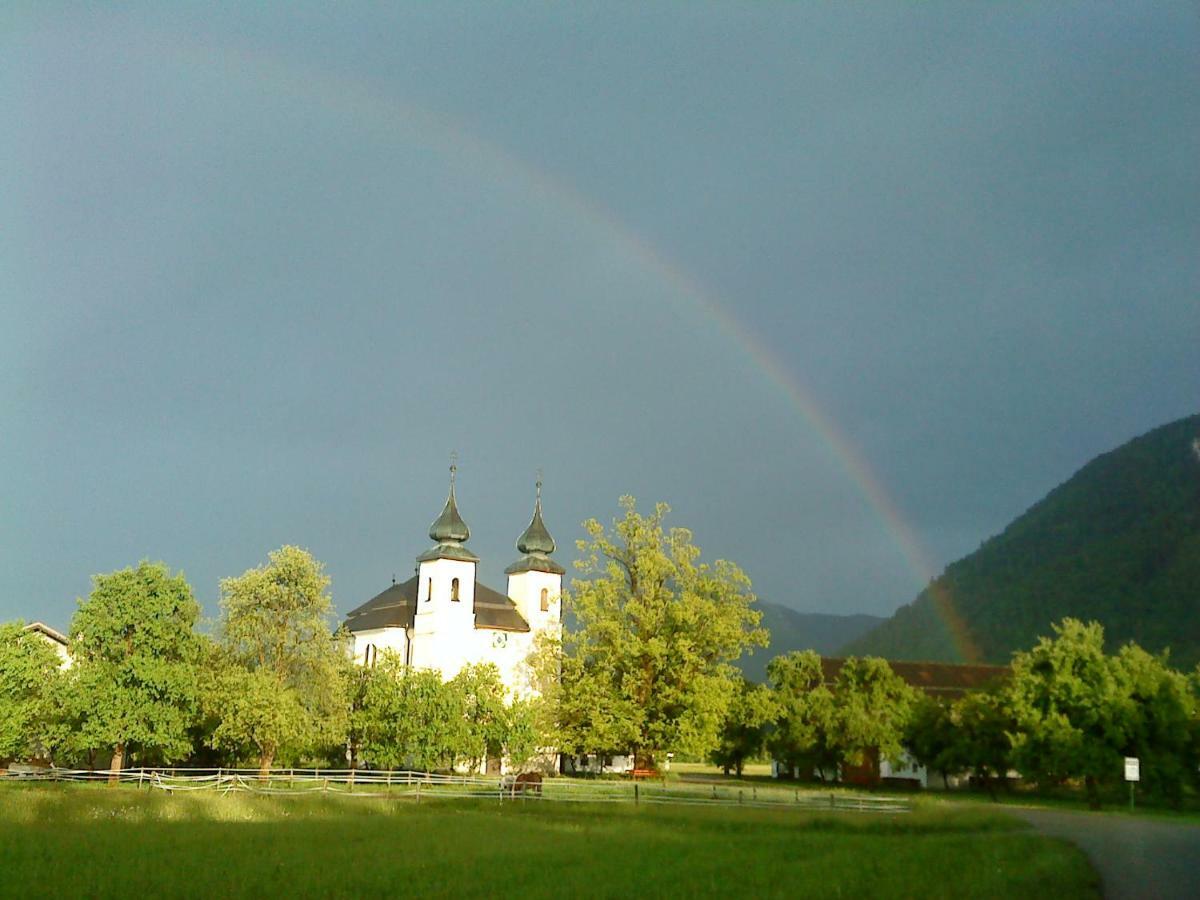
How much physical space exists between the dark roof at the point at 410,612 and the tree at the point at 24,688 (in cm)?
2817

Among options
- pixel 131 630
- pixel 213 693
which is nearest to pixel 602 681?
pixel 213 693

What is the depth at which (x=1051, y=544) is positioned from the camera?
129m

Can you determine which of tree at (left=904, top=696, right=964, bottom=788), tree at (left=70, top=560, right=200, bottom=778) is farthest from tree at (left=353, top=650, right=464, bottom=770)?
tree at (left=904, top=696, right=964, bottom=788)

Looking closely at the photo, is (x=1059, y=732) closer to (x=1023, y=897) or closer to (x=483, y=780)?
(x=483, y=780)

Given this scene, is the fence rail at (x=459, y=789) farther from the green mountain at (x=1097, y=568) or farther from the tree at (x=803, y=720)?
the green mountain at (x=1097, y=568)

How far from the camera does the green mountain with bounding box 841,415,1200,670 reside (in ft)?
320

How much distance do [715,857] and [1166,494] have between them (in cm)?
11636

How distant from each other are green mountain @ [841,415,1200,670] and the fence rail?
55.4 metres

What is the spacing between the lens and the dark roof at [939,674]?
9125 cm

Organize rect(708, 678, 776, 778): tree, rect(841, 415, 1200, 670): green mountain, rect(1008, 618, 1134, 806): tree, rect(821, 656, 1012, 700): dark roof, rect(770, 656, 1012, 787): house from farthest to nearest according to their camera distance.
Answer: rect(841, 415, 1200, 670): green mountain → rect(821, 656, 1012, 700): dark roof → rect(770, 656, 1012, 787): house → rect(708, 678, 776, 778): tree → rect(1008, 618, 1134, 806): tree

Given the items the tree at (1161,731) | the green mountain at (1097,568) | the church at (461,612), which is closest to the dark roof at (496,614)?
the church at (461,612)

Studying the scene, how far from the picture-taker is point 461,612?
7694 cm

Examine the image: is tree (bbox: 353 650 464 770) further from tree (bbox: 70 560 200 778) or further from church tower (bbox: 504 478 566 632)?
church tower (bbox: 504 478 566 632)

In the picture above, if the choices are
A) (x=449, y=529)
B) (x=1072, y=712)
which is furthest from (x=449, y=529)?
(x=1072, y=712)
